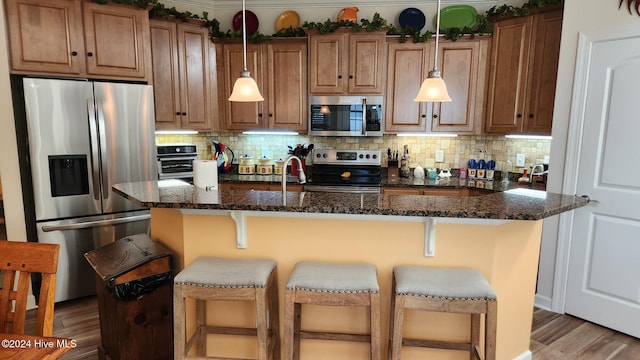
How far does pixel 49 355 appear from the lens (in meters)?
1.06

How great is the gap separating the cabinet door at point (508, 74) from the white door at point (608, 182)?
2.10ft

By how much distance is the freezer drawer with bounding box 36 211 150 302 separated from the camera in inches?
113

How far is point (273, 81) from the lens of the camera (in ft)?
12.8

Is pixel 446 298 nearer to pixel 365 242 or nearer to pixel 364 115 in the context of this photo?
pixel 365 242

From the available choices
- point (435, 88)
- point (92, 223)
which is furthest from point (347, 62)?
point (92, 223)

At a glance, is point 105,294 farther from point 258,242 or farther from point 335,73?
point 335,73

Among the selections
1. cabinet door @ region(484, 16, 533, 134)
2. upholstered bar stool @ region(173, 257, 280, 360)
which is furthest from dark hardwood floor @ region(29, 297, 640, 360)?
cabinet door @ region(484, 16, 533, 134)

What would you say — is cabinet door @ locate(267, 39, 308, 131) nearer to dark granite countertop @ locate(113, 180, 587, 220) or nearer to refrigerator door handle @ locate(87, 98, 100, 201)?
refrigerator door handle @ locate(87, 98, 100, 201)

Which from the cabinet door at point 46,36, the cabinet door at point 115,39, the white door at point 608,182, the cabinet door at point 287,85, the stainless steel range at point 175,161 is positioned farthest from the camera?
the cabinet door at point 287,85

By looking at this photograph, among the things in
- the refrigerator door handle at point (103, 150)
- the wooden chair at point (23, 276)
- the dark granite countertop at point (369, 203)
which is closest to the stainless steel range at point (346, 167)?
the refrigerator door handle at point (103, 150)

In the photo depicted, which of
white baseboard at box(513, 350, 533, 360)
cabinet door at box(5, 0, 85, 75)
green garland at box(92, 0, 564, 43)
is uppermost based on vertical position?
green garland at box(92, 0, 564, 43)

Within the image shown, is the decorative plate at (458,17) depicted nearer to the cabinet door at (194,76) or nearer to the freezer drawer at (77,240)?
the cabinet door at (194,76)

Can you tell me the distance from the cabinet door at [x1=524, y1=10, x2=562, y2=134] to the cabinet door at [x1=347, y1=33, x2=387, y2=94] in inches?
51.7

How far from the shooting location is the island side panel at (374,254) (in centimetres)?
189
